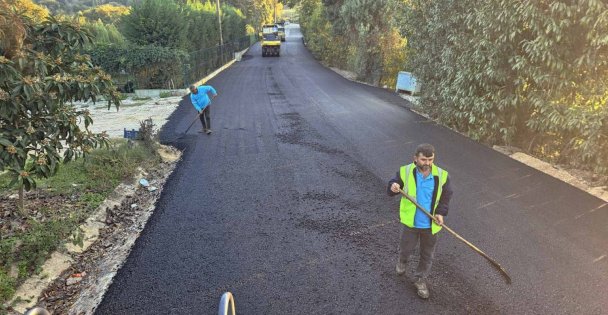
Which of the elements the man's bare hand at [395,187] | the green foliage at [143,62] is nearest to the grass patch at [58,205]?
the man's bare hand at [395,187]

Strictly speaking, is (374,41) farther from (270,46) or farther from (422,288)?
(270,46)

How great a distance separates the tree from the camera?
4293 millimetres

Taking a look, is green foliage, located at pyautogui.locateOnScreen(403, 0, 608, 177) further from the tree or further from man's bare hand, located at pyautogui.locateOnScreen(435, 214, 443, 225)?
the tree

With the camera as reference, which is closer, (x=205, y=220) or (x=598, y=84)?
(x=205, y=220)

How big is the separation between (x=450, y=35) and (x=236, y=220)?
A: 893cm

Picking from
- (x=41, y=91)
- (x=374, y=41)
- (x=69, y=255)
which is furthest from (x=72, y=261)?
(x=374, y=41)

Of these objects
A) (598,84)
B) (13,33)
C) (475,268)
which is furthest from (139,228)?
(598,84)

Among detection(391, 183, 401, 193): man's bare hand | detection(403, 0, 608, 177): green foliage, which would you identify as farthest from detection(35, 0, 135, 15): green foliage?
detection(391, 183, 401, 193): man's bare hand

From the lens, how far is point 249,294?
4.47m

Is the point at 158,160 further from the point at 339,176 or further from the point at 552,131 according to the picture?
the point at 552,131

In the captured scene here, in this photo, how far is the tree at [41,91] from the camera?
4.29 meters

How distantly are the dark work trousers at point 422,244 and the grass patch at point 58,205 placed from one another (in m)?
4.33

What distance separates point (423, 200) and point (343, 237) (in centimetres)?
178

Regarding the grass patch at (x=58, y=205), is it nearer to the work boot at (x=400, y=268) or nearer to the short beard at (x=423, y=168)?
the work boot at (x=400, y=268)
